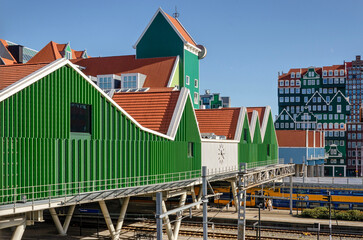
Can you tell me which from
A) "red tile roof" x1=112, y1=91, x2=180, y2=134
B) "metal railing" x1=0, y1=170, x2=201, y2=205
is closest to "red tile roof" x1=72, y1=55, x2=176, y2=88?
"red tile roof" x1=112, y1=91, x2=180, y2=134

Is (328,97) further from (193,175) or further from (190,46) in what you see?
(193,175)

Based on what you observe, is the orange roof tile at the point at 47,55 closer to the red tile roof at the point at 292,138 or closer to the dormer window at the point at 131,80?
the dormer window at the point at 131,80

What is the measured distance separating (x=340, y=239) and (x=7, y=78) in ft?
90.9

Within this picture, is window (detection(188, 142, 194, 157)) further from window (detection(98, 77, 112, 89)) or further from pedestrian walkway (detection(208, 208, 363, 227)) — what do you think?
window (detection(98, 77, 112, 89))

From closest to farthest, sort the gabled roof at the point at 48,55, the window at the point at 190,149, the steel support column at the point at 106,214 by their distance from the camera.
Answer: the steel support column at the point at 106,214, the window at the point at 190,149, the gabled roof at the point at 48,55

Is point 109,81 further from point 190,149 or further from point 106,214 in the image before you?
point 106,214

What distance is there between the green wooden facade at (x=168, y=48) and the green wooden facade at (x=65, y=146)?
2645 cm

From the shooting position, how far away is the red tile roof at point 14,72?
2417cm

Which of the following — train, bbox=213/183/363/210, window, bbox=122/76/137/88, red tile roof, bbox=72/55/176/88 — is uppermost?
red tile roof, bbox=72/55/176/88

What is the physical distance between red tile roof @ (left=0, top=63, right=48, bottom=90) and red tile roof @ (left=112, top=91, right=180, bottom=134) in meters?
12.7

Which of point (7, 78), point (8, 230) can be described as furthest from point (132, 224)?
point (7, 78)

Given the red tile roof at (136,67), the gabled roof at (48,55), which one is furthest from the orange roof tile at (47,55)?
the red tile roof at (136,67)

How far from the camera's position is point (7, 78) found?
24797 mm

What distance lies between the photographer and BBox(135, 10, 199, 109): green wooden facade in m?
59.4
